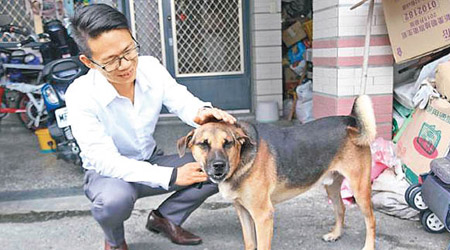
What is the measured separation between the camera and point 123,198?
2.32m

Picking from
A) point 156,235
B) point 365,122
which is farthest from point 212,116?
point 156,235

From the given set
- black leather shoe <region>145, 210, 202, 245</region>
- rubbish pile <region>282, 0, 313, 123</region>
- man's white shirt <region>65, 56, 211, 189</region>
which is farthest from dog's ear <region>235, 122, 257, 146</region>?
rubbish pile <region>282, 0, 313, 123</region>

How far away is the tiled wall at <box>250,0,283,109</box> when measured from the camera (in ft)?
18.7

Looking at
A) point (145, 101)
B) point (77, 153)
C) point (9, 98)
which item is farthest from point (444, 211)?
point (9, 98)

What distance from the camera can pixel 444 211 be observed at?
7.82 ft

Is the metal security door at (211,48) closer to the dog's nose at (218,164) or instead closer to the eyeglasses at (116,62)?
the eyeglasses at (116,62)

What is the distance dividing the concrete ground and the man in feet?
0.90

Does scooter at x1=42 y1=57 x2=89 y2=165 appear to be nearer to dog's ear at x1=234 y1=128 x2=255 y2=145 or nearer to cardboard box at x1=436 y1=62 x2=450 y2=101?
dog's ear at x1=234 y1=128 x2=255 y2=145

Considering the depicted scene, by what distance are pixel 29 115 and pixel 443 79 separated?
4936mm

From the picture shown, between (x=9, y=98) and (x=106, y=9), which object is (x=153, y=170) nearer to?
(x=106, y=9)

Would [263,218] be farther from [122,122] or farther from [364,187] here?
[122,122]

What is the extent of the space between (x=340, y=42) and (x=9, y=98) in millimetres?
4558

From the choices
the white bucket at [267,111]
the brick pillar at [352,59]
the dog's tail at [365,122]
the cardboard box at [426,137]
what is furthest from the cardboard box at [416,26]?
the white bucket at [267,111]

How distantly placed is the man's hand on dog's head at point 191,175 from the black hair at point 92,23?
0.78 metres
